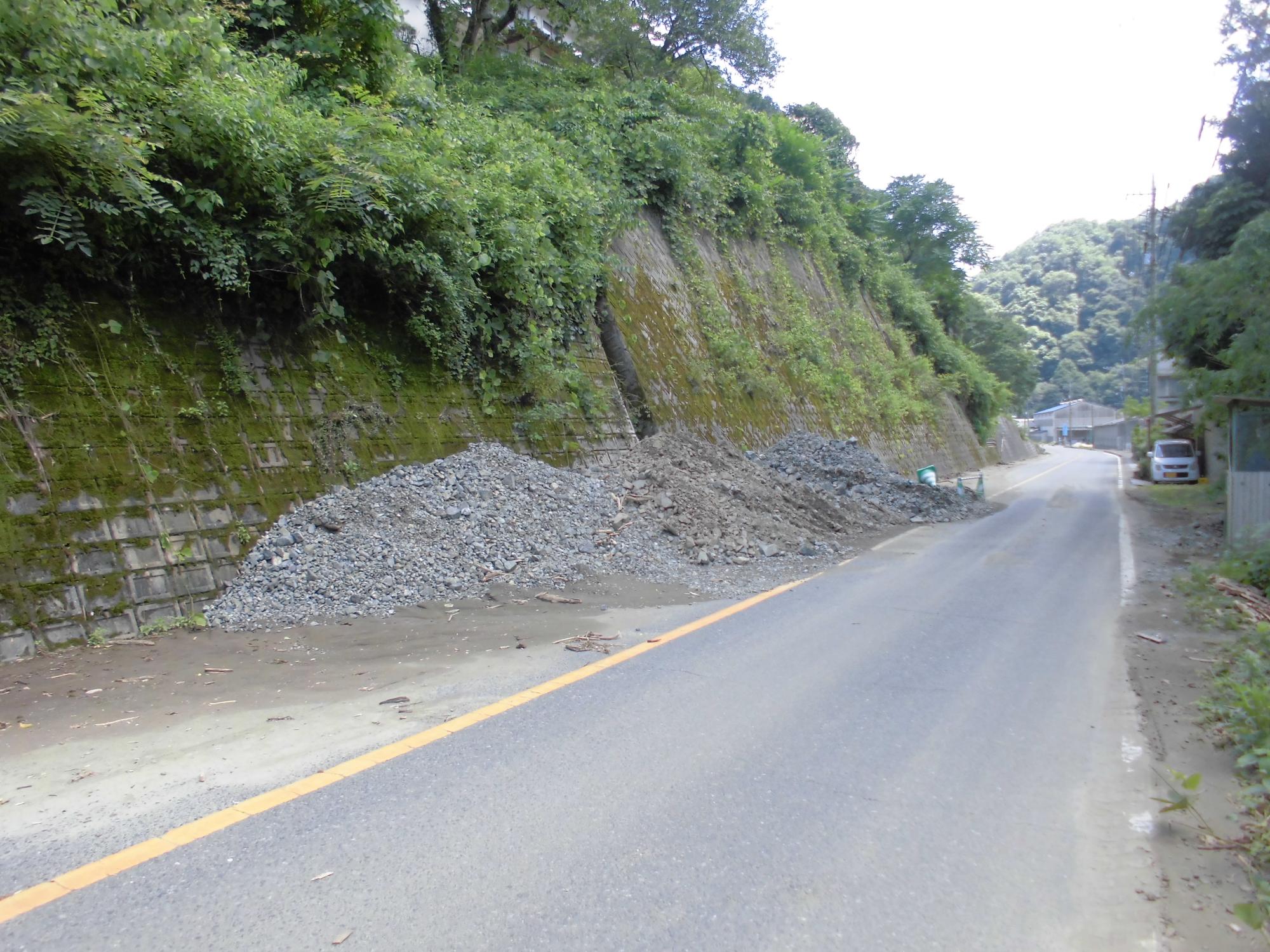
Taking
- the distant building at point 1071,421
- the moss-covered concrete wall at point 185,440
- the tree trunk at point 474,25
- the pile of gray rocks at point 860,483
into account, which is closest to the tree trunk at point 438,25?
the tree trunk at point 474,25

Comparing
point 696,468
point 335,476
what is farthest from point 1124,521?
point 335,476

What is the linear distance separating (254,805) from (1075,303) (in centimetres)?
11232

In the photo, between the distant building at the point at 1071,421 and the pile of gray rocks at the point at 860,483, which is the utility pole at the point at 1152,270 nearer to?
the pile of gray rocks at the point at 860,483

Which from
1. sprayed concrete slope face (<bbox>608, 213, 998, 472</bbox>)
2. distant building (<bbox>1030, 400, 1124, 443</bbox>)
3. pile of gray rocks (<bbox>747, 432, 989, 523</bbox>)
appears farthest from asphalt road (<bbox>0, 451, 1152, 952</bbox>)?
distant building (<bbox>1030, 400, 1124, 443</bbox>)

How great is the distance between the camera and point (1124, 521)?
16625 millimetres

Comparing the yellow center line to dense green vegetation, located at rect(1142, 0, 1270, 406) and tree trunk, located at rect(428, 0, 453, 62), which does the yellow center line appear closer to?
dense green vegetation, located at rect(1142, 0, 1270, 406)

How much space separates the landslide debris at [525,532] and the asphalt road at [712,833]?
3.00 meters

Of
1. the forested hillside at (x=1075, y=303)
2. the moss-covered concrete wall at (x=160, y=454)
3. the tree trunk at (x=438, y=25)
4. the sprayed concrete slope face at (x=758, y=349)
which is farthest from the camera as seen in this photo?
the forested hillside at (x=1075, y=303)

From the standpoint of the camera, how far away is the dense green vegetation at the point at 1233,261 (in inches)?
469

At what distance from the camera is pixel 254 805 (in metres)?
3.64

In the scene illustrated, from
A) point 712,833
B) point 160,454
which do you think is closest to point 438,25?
point 160,454

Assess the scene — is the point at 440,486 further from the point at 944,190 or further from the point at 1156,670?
the point at 944,190

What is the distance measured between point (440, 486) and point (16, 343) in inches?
166

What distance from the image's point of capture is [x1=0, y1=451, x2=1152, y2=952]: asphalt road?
2.81m
